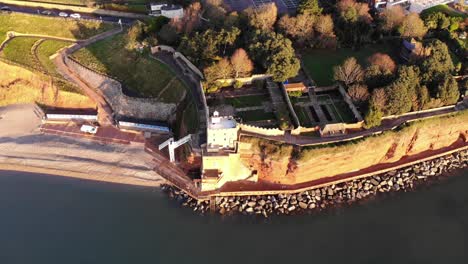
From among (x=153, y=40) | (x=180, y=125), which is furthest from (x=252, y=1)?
(x=180, y=125)

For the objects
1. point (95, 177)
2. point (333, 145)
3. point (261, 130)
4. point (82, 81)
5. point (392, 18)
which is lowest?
point (95, 177)

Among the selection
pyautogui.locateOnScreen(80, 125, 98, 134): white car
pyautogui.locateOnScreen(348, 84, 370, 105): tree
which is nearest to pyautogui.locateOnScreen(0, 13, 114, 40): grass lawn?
pyautogui.locateOnScreen(80, 125, 98, 134): white car

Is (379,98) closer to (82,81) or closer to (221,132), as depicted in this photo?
(221,132)

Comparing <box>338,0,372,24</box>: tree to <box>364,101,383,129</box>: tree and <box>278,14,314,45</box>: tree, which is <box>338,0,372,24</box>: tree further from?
<box>364,101,383,129</box>: tree

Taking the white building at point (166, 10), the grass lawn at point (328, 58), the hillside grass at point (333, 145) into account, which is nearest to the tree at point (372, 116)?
the hillside grass at point (333, 145)

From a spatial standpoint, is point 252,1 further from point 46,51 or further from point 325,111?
point 46,51

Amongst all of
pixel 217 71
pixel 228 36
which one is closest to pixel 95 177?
pixel 217 71
